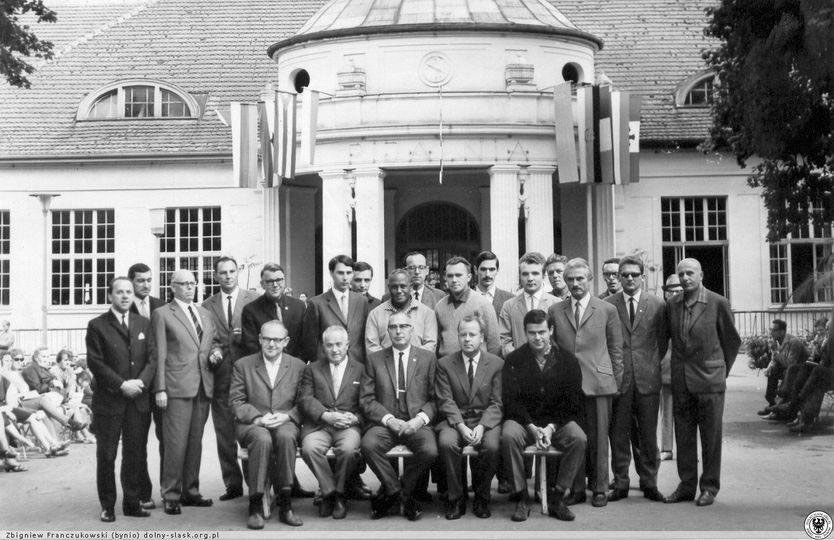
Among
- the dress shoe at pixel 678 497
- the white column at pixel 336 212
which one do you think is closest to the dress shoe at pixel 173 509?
the dress shoe at pixel 678 497

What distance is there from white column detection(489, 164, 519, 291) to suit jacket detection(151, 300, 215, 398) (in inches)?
634

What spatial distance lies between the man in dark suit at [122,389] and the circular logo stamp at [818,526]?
18.0 feet

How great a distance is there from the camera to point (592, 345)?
37.9ft

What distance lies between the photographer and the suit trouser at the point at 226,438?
11797mm

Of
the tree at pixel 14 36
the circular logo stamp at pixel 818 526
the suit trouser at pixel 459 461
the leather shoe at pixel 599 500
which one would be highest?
the tree at pixel 14 36

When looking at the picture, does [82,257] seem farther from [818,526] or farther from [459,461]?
[818,526]

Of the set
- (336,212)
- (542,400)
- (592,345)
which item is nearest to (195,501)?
(542,400)

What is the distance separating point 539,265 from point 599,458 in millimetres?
1924

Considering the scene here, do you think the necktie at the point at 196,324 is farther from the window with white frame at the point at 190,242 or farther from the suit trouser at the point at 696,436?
the window with white frame at the point at 190,242

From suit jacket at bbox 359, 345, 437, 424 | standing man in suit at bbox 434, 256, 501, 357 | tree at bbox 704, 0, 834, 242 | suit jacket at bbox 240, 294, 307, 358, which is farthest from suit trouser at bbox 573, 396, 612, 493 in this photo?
tree at bbox 704, 0, 834, 242

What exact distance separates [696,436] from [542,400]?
1.49m

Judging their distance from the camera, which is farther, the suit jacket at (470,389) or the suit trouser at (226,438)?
the suit trouser at (226,438)

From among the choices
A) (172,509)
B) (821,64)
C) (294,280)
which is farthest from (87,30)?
(172,509)

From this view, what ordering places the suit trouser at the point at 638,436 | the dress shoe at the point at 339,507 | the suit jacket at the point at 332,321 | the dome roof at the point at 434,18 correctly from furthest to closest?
the dome roof at the point at 434,18
the suit jacket at the point at 332,321
the suit trouser at the point at 638,436
the dress shoe at the point at 339,507
